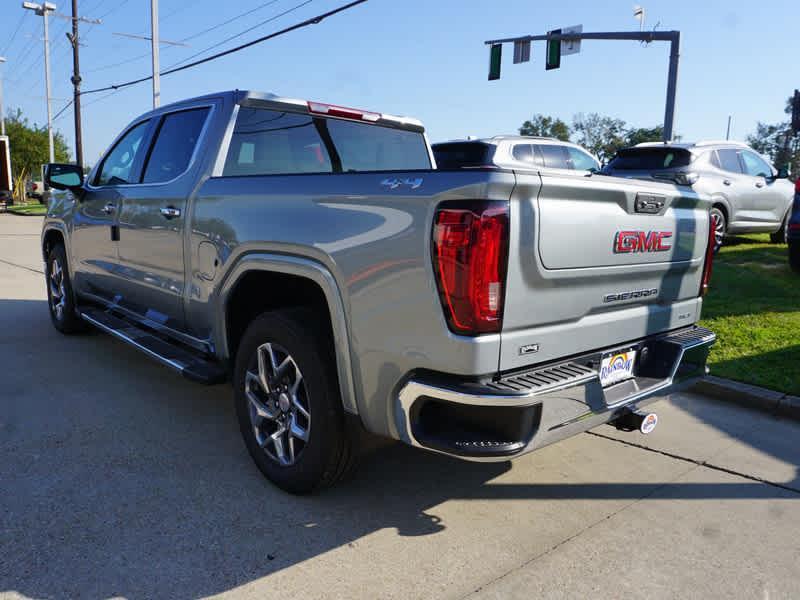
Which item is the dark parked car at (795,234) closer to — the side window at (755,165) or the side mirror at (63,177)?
the side window at (755,165)

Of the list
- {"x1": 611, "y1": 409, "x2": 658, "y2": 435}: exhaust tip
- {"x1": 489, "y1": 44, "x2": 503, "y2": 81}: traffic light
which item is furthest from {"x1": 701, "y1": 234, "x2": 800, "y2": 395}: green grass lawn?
{"x1": 489, "y1": 44, "x2": 503, "y2": 81}: traffic light

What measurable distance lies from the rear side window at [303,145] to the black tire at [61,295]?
3081 millimetres

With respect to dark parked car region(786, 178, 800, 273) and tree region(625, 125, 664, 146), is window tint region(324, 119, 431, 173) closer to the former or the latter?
dark parked car region(786, 178, 800, 273)

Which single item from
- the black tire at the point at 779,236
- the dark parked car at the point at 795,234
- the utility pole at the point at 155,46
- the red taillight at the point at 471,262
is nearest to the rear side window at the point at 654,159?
the dark parked car at the point at 795,234

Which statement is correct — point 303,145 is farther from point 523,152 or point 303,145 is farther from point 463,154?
point 523,152

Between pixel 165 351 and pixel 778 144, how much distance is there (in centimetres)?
9034

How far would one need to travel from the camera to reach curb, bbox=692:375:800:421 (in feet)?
14.7

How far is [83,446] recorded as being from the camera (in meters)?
3.70

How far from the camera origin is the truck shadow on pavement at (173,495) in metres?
2.58

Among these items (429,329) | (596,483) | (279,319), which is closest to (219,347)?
(279,319)

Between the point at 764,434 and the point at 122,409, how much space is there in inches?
165

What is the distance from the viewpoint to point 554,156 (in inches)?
445

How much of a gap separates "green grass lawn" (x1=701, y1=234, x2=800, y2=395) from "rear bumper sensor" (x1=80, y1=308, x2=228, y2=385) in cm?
377

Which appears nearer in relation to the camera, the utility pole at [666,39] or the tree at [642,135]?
the utility pole at [666,39]
